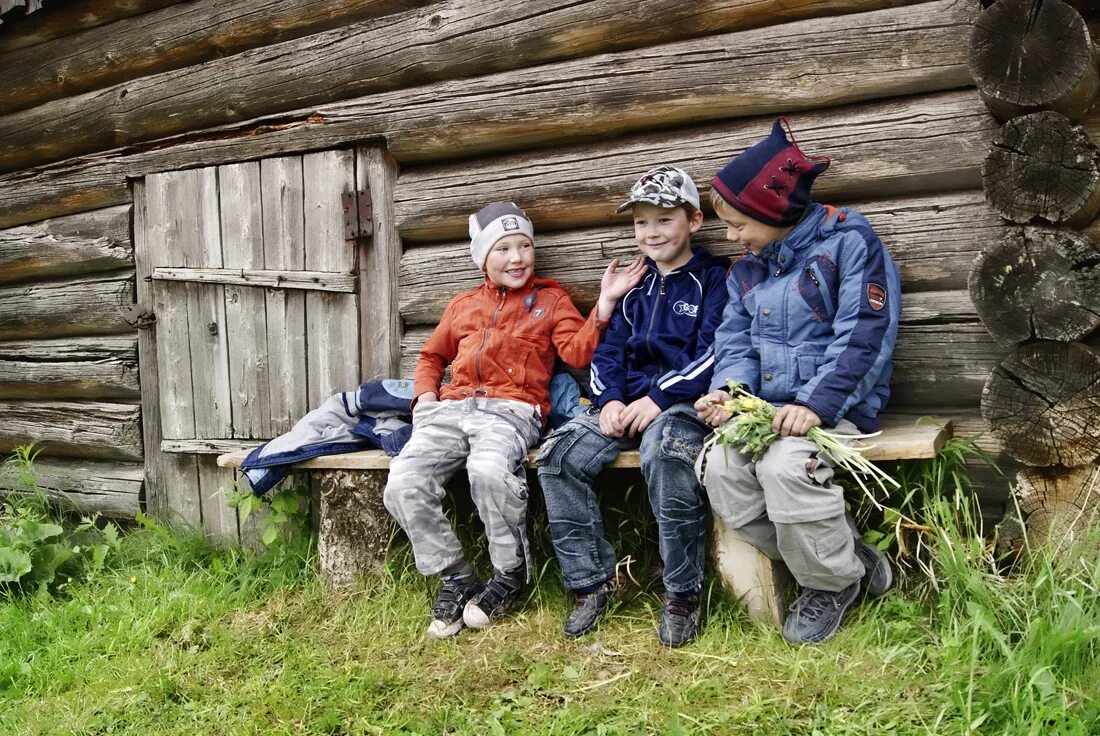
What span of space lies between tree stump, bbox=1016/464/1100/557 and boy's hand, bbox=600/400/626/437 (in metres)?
1.31

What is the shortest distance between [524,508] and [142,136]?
3198mm

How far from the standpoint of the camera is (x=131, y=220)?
5.29 metres

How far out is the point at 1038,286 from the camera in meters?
2.92

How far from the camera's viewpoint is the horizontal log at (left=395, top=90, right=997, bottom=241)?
3.33 meters

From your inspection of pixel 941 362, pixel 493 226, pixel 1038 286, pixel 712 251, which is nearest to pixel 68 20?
pixel 493 226

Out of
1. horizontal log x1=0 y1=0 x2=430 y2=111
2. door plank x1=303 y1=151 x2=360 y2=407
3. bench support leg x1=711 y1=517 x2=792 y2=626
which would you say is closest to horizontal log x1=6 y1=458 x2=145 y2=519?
door plank x1=303 y1=151 x2=360 y2=407

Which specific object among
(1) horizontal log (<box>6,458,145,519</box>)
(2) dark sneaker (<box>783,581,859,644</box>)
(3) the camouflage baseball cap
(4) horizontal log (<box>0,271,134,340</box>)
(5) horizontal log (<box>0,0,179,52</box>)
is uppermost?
(5) horizontal log (<box>0,0,179,52</box>)

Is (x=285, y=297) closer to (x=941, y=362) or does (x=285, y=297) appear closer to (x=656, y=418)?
(x=656, y=418)

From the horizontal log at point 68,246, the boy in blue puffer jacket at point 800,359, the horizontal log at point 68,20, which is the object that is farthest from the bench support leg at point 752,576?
the horizontal log at point 68,20

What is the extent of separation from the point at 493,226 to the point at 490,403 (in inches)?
28.0

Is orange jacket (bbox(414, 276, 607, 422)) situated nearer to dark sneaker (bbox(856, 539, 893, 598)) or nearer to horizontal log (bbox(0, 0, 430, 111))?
dark sneaker (bbox(856, 539, 893, 598))

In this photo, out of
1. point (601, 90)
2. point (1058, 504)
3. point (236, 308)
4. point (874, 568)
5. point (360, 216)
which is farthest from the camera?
point (236, 308)

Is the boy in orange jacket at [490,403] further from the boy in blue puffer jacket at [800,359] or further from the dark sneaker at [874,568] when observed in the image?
the dark sneaker at [874,568]

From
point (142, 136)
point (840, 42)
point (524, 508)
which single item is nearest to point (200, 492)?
point (142, 136)
